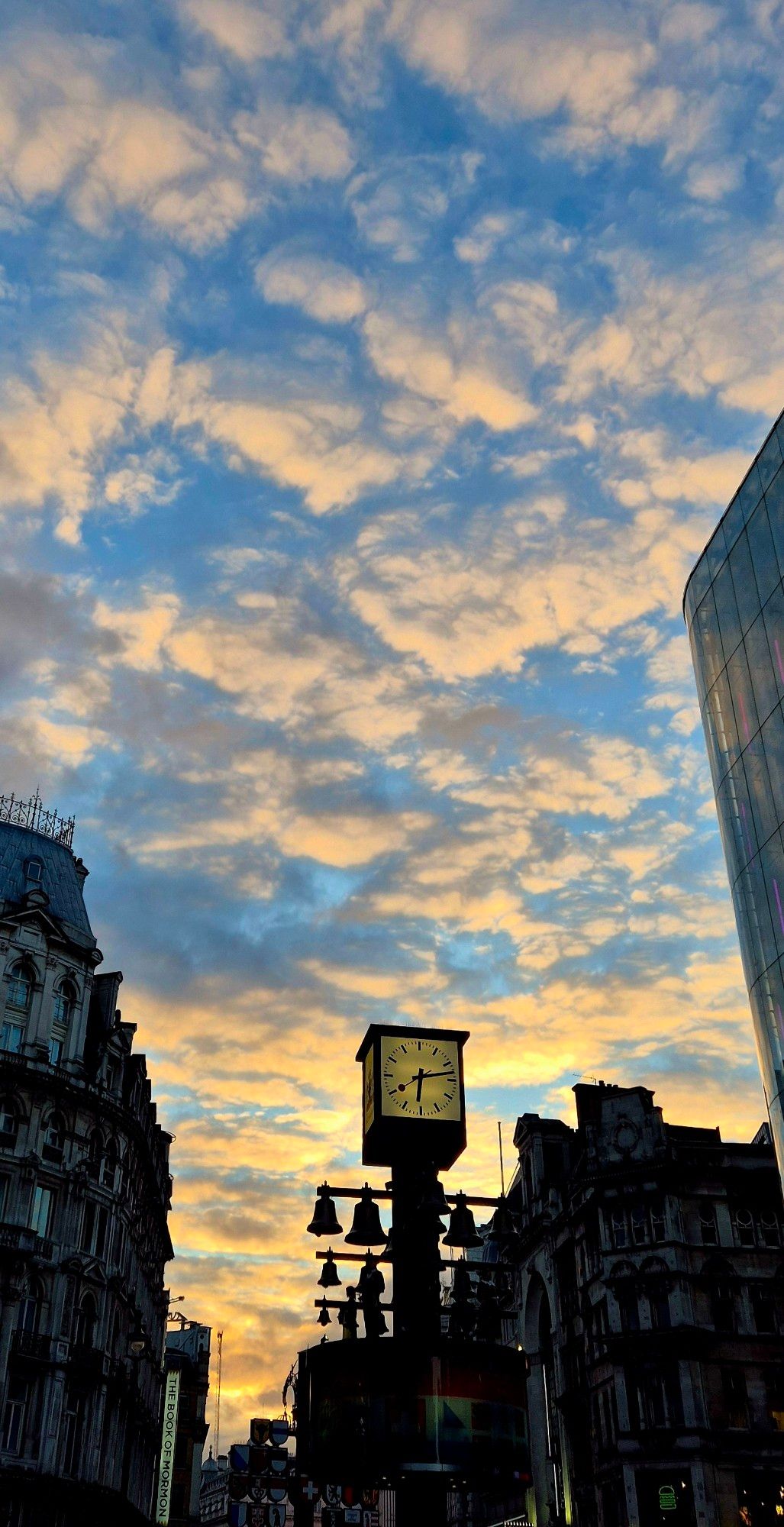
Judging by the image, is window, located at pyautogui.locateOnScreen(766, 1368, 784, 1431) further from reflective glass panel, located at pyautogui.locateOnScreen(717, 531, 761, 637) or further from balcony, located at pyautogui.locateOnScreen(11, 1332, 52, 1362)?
reflective glass panel, located at pyautogui.locateOnScreen(717, 531, 761, 637)

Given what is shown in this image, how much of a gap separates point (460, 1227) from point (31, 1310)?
4196 centimetres

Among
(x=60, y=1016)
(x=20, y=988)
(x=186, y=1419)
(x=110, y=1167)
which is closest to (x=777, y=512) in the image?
(x=20, y=988)

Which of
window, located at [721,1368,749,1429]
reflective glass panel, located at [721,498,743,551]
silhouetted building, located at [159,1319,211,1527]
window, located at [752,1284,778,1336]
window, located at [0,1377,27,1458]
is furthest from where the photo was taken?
silhouetted building, located at [159,1319,211,1527]

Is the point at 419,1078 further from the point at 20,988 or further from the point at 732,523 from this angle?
the point at 20,988

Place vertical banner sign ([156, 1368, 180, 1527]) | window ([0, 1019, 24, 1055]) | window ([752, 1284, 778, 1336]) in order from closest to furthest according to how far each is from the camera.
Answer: window ([0, 1019, 24, 1055]) < window ([752, 1284, 778, 1336]) < vertical banner sign ([156, 1368, 180, 1527])

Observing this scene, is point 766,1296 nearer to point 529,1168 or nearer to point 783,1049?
point 529,1168

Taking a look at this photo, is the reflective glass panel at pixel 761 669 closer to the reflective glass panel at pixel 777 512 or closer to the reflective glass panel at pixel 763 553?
the reflective glass panel at pixel 763 553

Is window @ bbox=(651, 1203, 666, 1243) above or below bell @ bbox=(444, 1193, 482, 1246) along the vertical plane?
above

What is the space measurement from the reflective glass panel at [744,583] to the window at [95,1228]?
38797 mm

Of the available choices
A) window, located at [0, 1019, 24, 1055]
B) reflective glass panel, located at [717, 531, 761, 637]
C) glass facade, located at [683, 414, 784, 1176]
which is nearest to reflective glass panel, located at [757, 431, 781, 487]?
glass facade, located at [683, 414, 784, 1176]

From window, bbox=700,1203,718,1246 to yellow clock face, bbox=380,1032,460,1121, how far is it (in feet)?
167

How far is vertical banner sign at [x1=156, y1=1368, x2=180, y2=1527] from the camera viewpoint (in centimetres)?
8375

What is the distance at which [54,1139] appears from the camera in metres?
61.0

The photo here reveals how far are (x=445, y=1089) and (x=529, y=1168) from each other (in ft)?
225
